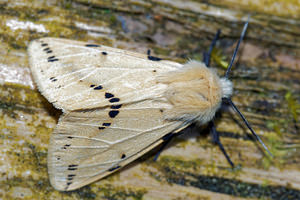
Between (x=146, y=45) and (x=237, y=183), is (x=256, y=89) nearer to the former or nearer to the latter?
(x=237, y=183)

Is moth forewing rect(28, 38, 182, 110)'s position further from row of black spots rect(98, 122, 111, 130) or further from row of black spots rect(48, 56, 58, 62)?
row of black spots rect(98, 122, 111, 130)

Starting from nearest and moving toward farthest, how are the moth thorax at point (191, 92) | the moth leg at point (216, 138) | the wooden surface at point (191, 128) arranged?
the moth thorax at point (191, 92)
the wooden surface at point (191, 128)
the moth leg at point (216, 138)

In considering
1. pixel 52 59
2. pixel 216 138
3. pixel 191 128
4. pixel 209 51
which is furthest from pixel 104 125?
pixel 209 51

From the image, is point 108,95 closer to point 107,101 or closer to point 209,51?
point 107,101

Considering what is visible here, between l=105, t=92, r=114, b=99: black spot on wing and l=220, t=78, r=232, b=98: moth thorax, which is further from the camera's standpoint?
l=220, t=78, r=232, b=98: moth thorax

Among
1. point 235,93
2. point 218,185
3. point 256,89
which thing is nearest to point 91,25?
point 235,93

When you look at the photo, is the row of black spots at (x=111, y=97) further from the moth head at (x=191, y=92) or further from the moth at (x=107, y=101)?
the moth head at (x=191, y=92)

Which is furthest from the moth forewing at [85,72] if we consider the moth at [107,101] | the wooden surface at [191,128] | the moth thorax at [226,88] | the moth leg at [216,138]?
the moth leg at [216,138]

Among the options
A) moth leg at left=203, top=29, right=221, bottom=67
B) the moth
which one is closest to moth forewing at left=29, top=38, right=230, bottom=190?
the moth
